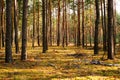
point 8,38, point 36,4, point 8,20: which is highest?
point 36,4

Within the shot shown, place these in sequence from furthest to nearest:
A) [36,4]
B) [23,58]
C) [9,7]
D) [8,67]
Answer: [36,4] < [23,58] < [9,7] < [8,67]

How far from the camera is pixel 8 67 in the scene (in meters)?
14.5

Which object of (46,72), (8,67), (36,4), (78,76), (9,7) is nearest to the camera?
(78,76)

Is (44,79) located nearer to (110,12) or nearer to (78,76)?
(78,76)

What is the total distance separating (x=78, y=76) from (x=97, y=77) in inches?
35.8

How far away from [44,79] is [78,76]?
5.79ft

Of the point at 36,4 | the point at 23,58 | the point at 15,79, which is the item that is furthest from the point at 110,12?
the point at 36,4

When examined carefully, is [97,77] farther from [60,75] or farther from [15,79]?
[15,79]

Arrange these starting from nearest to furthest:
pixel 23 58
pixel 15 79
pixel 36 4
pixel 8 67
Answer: pixel 15 79 < pixel 8 67 < pixel 23 58 < pixel 36 4

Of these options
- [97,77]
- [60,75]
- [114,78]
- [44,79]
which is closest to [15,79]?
[44,79]

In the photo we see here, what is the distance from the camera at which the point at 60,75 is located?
12102mm

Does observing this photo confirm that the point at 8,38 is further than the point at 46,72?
Yes

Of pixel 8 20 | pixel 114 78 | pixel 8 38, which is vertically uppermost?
pixel 8 20

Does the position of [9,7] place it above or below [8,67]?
above
